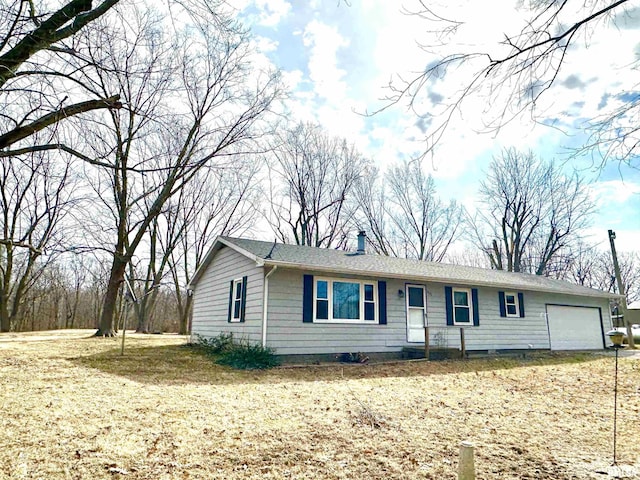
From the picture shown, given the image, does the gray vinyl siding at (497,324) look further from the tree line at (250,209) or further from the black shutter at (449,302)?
the tree line at (250,209)

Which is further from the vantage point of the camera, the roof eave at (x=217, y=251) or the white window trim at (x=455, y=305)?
the white window trim at (x=455, y=305)

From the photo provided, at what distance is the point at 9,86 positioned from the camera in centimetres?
440

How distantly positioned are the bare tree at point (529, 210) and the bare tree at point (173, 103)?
17.1 metres

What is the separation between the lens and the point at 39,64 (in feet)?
13.9

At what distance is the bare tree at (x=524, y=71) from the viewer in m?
2.86

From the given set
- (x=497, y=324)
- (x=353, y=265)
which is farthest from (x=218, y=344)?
(x=497, y=324)

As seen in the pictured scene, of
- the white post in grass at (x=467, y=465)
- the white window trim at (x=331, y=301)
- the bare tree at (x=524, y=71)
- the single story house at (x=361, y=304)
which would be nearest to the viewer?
the white post in grass at (x=467, y=465)

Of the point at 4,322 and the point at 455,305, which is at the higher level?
the point at 455,305

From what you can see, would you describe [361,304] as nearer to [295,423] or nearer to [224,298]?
[224,298]

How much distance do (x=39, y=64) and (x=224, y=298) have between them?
9.64 metres

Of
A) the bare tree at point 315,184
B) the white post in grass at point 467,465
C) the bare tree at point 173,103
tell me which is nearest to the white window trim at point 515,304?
the bare tree at point 173,103

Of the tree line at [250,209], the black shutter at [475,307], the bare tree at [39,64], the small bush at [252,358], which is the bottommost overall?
the small bush at [252,358]

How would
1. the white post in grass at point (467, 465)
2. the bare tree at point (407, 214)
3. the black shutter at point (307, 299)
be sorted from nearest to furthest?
1. the white post in grass at point (467, 465)
2. the black shutter at point (307, 299)
3. the bare tree at point (407, 214)

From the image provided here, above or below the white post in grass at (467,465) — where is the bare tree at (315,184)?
above
